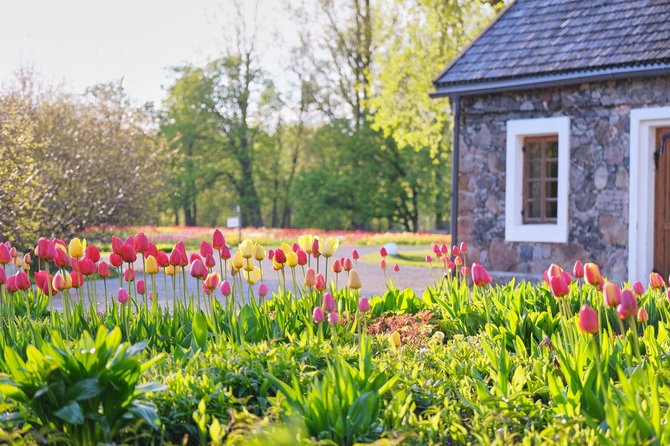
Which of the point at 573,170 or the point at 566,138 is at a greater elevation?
the point at 566,138

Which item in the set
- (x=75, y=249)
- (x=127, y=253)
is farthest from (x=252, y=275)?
(x=75, y=249)

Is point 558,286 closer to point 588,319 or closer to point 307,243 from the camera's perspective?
point 588,319

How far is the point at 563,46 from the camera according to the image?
11633mm

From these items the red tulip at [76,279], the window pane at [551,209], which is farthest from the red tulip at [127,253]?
the window pane at [551,209]

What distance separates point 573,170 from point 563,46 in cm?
168

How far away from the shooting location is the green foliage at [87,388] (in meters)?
3.58

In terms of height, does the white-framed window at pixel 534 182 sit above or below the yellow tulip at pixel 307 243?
above

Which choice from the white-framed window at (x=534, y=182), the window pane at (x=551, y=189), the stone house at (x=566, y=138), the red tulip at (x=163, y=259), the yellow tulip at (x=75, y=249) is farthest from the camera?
the window pane at (x=551, y=189)

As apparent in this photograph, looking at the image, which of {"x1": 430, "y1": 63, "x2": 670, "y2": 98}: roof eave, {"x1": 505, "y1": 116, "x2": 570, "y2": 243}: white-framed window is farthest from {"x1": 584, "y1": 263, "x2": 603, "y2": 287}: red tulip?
{"x1": 505, "y1": 116, "x2": 570, "y2": 243}: white-framed window

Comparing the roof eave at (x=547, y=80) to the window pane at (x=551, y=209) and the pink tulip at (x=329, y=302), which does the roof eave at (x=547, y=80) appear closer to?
the window pane at (x=551, y=209)

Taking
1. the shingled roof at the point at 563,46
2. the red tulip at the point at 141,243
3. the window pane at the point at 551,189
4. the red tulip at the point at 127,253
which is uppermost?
the shingled roof at the point at 563,46

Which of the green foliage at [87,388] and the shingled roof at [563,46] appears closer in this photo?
the green foliage at [87,388]

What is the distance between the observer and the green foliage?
3580 millimetres

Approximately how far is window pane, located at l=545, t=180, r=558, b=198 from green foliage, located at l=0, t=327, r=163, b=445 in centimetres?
900
